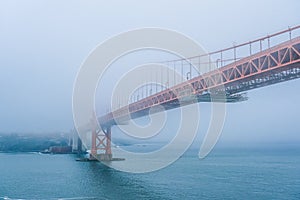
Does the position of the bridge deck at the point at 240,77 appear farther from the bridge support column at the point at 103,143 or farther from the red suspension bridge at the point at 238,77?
the bridge support column at the point at 103,143

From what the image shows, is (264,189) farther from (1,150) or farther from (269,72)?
(1,150)

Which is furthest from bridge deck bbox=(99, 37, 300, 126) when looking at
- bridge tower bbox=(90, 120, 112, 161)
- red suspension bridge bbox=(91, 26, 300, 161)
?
bridge tower bbox=(90, 120, 112, 161)

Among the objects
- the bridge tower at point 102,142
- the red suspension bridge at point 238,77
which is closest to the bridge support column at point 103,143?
the bridge tower at point 102,142

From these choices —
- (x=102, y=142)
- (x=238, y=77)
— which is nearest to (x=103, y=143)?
(x=102, y=142)

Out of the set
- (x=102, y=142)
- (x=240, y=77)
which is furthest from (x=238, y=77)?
(x=102, y=142)

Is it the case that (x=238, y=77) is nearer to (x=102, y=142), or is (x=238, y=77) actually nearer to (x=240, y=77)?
(x=240, y=77)

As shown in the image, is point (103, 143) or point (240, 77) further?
point (103, 143)

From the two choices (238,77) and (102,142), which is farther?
(102,142)

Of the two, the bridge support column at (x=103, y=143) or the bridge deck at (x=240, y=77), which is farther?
the bridge support column at (x=103, y=143)

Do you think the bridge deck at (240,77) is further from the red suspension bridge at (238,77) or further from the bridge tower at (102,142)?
the bridge tower at (102,142)

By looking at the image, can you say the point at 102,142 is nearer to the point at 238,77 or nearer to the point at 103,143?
the point at 103,143

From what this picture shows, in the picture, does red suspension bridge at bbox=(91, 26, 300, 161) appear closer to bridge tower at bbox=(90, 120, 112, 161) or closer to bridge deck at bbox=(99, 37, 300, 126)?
bridge deck at bbox=(99, 37, 300, 126)
